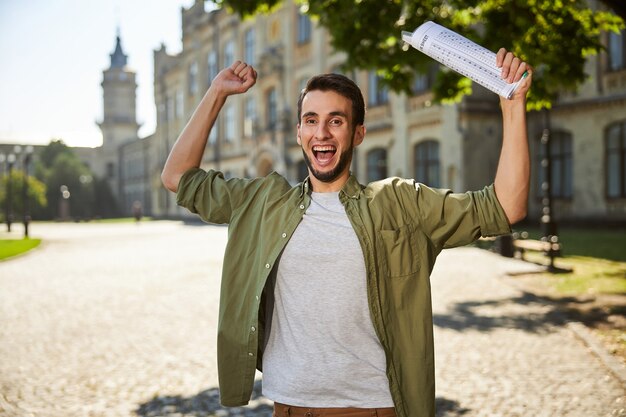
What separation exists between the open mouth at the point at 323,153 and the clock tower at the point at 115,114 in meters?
83.3

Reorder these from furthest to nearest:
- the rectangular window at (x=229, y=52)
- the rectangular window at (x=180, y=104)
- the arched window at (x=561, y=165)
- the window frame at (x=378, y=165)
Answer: the rectangular window at (x=180, y=104), the rectangular window at (x=229, y=52), the window frame at (x=378, y=165), the arched window at (x=561, y=165)

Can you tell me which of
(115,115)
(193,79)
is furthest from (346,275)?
(115,115)

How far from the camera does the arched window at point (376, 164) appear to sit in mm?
29730

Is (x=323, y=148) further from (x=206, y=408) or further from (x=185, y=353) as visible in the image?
(x=185, y=353)

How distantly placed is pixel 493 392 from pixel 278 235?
3772 millimetres

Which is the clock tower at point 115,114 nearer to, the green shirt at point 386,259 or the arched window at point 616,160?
the arched window at point 616,160

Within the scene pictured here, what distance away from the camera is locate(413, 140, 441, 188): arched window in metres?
26.8

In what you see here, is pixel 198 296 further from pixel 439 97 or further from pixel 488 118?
pixel 488 118

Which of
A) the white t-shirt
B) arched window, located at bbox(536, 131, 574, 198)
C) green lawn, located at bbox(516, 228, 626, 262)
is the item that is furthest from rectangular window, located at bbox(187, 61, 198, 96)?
the white t-shirt

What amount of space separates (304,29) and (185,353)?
101ft

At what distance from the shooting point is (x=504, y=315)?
862 cm

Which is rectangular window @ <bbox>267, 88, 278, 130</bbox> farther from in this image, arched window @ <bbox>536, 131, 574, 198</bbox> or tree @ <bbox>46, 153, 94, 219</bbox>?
tree @ <bbox>46, 153, 94, 219</bbox>

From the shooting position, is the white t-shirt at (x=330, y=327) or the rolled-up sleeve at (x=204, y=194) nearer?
the white t-shirt at (x=330, y=327)

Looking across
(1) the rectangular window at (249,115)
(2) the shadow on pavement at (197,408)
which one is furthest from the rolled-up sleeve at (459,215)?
(1) the rectangular window at (249,115)
